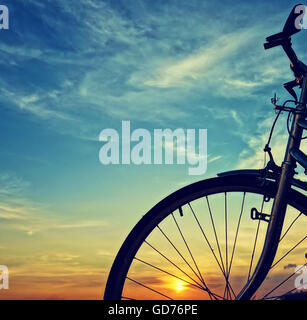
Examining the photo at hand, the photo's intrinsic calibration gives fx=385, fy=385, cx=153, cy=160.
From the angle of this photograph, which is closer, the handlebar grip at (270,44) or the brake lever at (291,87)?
the handlebar grip at (270,44)

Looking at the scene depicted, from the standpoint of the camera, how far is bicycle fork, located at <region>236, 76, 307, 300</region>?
2.86m

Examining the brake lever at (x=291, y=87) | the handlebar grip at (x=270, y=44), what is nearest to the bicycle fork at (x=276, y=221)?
the brake lever at (x=291, y=87)

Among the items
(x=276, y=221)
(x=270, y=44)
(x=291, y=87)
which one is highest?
(x=270, y=44)

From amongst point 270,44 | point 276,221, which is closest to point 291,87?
point 270,44

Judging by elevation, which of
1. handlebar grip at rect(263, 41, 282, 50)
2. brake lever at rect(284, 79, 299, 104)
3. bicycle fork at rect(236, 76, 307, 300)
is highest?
handlebar grip at rect(263, 41, 282, 50)

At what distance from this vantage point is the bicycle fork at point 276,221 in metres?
2.86

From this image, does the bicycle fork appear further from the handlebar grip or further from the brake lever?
the handlebar grip

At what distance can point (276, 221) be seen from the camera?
2861 mm

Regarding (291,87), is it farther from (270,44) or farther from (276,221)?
(276,221)

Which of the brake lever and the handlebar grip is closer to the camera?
the handlebar grip

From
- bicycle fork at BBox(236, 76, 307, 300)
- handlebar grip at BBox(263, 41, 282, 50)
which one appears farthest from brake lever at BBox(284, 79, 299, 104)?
handlebar grip at BBox(263, 41, 282, 50)

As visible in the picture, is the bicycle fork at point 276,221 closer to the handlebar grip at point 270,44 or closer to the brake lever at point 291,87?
the brake lever at point 291,87
